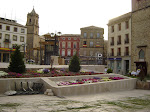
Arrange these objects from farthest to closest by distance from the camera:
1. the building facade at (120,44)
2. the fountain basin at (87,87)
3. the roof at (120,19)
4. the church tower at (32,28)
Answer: the church tower at (32,28), the building facade at (120,44), the roof at (120,19), the fountain basin at (87,87)

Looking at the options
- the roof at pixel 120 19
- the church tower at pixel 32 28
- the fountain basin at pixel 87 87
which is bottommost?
the fountain basin at pixel 87 87

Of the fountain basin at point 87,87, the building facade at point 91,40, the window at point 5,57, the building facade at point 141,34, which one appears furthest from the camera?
the building facade at point 91,40

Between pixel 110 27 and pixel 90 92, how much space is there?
3098 centimetres

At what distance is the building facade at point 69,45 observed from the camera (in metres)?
58.3

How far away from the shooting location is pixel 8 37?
1774 inches

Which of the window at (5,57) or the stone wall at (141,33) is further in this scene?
the window at (5,57)

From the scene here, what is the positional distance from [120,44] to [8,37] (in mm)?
30399

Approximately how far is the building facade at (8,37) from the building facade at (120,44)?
22487mm

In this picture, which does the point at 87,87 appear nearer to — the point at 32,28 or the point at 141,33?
the point at 141,33

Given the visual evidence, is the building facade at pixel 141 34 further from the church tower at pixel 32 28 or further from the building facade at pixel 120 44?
the church tower at pixel 32 28

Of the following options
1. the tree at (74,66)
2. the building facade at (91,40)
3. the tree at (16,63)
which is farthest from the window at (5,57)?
the tree at (16,63)

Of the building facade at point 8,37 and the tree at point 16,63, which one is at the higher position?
the building facade at point 8,37

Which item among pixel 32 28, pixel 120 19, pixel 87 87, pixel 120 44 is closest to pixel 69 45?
pixel 32 28

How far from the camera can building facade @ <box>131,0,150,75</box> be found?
83.6 ft
